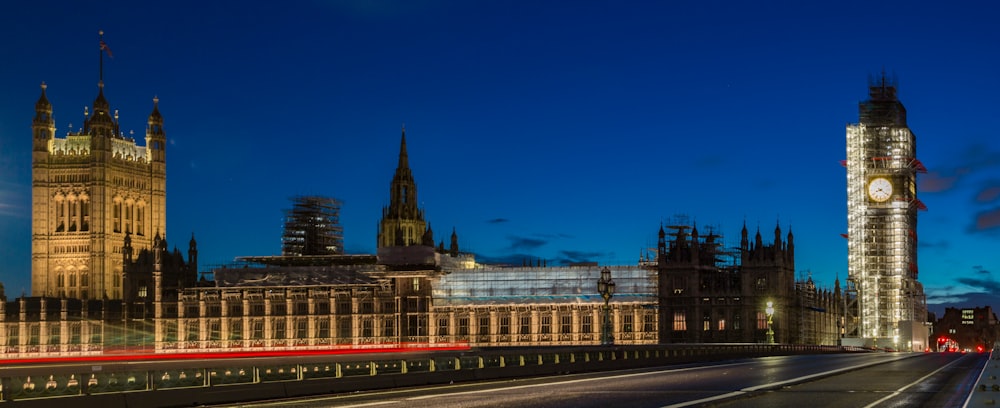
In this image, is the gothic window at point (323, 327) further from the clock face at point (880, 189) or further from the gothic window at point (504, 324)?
the clock face at point (880, 189)

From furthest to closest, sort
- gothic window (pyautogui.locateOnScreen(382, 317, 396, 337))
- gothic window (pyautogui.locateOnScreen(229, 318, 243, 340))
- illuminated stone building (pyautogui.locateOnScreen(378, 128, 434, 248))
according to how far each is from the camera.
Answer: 1. illuminated stone building (pyautogui.locateOnScreen(378, 128, 434, 248))
2. gothic window (pyautogui.locateOnScreen(229, 318, 243, 340))
3. gothic window (pyautogui.locateOnScreen(382, 317, 396, 337))

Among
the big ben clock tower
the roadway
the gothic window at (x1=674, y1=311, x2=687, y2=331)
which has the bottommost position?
the gothic window at (x1=674, y1=311, x2=687, y2=331)

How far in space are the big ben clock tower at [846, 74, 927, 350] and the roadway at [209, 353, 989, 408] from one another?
9989 cm

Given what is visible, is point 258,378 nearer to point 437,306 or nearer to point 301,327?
point 437,306

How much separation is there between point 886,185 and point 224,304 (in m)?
75.1

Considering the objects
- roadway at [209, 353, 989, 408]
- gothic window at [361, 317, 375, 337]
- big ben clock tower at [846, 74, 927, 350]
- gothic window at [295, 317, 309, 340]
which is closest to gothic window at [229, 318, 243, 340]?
gothic window at [295, 317, 309, 340]

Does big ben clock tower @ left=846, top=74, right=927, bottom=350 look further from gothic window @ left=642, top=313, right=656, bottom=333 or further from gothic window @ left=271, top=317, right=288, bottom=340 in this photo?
gothic window @ left=271, top=317, right=288, bottom=340

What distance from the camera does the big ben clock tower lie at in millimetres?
146750

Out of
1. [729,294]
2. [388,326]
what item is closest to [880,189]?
[729,294]

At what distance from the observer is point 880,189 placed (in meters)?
147

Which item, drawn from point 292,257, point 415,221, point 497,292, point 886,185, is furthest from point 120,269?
point 886,185

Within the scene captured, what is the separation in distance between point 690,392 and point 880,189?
116m

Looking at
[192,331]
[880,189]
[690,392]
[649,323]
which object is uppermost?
[880,189]

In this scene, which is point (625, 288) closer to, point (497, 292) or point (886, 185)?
point (497, 292)
